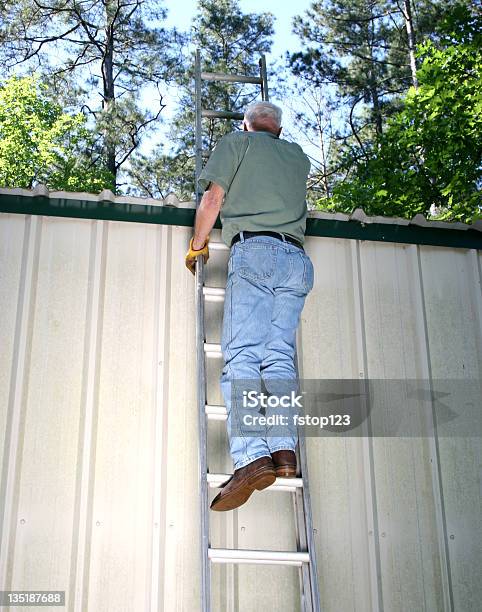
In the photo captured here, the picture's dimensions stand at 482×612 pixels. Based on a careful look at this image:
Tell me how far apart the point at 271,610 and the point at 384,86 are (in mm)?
19089

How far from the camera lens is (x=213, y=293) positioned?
386cm

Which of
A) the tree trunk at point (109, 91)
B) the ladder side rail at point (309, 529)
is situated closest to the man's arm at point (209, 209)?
the ladder side rail at point (309, 529)

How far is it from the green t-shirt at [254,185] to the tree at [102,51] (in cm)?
1640

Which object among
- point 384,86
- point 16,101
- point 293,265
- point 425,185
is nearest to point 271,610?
point 293,265

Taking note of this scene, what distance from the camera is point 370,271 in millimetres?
4289

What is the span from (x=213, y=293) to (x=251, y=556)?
1.40m

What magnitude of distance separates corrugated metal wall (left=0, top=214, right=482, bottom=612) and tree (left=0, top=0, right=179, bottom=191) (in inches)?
634

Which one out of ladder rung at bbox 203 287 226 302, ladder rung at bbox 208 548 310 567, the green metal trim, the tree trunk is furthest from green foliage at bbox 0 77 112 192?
ladder rung at bbox 208 548 310 567

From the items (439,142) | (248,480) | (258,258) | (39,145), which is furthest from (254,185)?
(39,145)

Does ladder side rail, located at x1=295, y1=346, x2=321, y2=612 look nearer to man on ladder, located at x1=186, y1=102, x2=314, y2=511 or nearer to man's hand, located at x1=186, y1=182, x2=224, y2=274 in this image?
man on ladder, located at x1=186, y1=102, x2=314, y2=511

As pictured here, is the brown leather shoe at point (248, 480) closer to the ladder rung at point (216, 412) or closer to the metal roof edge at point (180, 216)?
the ladder rung at point (216, 412)

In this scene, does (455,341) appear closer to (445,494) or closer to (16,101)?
(445,494)

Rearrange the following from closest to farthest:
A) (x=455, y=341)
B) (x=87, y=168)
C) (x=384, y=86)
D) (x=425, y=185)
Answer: (x=455, y=341) < (x=425, y=185) < (x=87, y=168) < (x=384, y=86)

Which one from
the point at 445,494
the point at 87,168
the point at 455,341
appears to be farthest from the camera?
the point at 87,168
